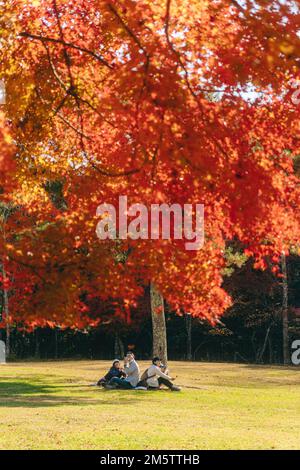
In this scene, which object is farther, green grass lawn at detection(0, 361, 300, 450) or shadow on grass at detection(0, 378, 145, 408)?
shadow on grass at detection(0, 378, 145, 408)

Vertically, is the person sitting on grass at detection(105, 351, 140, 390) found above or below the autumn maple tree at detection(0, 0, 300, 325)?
below

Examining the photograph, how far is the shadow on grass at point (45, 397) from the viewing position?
21.6 metres

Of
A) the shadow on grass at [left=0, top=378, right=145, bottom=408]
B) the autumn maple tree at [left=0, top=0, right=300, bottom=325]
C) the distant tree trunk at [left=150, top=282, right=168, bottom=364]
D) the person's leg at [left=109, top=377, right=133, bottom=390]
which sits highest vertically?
the autumn maple tree at [left=0, top=0, right=300, bottom=325]

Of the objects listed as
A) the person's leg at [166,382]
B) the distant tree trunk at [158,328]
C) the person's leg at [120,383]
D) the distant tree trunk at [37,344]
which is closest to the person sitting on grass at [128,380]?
the person's leg at [120,383]

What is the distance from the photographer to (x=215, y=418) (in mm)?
18594

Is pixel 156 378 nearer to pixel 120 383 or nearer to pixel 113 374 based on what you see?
pixel 120 383

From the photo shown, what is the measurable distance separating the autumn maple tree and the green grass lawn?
2.63 meters

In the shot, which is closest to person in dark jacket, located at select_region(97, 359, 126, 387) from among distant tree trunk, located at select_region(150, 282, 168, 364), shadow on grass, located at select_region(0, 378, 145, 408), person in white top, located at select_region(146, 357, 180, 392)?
shadow on grass, located at select_region(0, 378, 145, 408)

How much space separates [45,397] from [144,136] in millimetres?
14395

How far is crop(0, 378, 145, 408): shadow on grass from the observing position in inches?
851

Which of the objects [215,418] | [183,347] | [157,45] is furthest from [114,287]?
[183,347]

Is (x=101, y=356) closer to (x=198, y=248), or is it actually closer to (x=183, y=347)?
(x=183, y=347)

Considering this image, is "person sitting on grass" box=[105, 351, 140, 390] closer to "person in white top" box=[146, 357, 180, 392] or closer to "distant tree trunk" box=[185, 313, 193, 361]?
"person in white top" box=[146, 357, 180, 392]

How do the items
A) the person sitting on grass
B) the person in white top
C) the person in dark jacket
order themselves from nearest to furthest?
the person in white top, the person sitting on grass, the person in dark jacket
